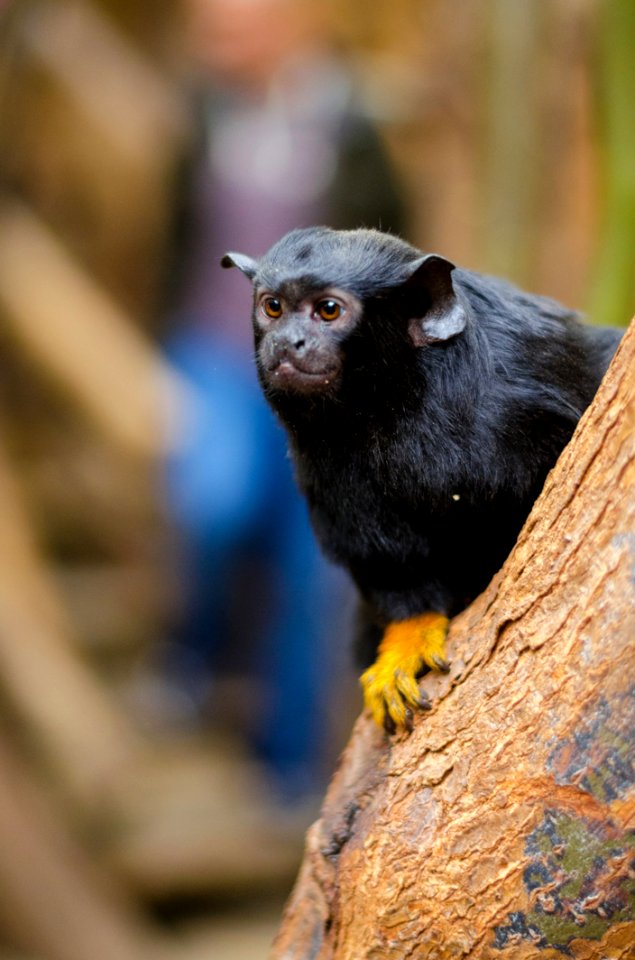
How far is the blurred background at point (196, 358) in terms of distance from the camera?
14.6ft

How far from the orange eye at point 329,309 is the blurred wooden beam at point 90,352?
2.36m

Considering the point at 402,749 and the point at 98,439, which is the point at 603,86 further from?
the point at 98,439

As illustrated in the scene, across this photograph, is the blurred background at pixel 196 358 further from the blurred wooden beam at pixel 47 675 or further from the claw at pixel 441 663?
the claw at pixel 441 663

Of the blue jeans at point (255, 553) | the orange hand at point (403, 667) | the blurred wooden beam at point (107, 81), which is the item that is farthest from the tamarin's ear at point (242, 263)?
the blurred wooden beam at point (107, 81)

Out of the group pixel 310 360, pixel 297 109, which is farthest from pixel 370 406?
pixel 297 109

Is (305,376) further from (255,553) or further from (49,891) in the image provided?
(49,891)

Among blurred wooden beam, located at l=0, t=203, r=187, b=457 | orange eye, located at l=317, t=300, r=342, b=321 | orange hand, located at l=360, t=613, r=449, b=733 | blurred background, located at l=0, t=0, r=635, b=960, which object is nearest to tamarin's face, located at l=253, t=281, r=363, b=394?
orange eye, located at l=317, t=300, r=342, b=321

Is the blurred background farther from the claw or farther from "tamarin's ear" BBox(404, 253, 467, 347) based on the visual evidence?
the claw

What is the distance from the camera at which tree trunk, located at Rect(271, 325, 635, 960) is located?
1692mm

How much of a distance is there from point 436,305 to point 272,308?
0.31 metres

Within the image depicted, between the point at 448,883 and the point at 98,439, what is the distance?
5.08 metres

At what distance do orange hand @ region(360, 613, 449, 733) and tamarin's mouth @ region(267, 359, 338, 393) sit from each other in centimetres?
50

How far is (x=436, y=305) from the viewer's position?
7.18ft

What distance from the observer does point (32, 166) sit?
6.66 metres
